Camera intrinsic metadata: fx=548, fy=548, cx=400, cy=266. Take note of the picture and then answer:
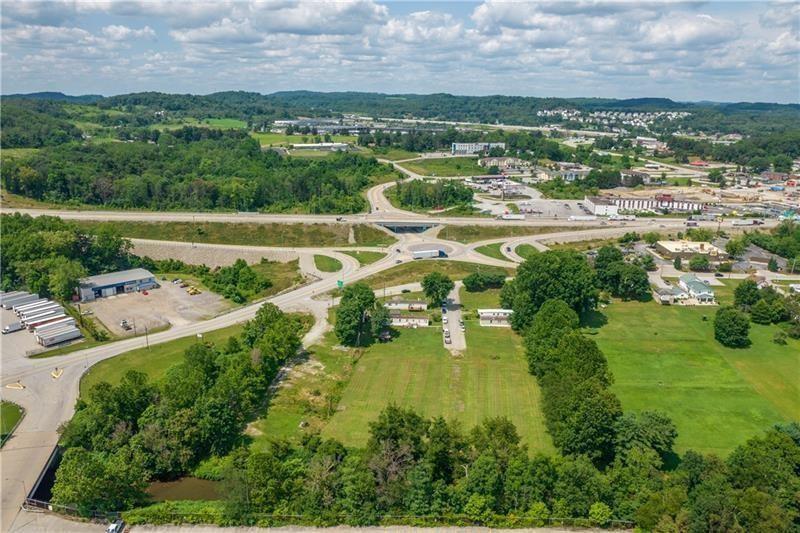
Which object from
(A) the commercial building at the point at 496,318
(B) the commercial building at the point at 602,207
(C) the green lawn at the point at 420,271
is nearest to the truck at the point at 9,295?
(C) the green lawn at the point at 420,271

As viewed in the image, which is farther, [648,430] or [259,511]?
[648,430]

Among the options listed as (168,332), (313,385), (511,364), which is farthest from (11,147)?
(511,364)

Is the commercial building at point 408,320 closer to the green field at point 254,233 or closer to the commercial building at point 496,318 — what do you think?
the commercial building at point 496,318

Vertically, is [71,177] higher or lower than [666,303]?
higher

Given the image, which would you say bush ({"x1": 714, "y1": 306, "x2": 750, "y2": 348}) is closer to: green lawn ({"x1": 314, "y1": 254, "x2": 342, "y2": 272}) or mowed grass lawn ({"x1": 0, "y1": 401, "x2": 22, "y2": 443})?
green lawn ({"x1": 314, "y1": 254, "x2": 342, "y2": 272})

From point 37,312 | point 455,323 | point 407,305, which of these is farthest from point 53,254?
point 455,323

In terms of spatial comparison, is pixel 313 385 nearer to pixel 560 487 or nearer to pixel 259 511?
pixel 259 511
